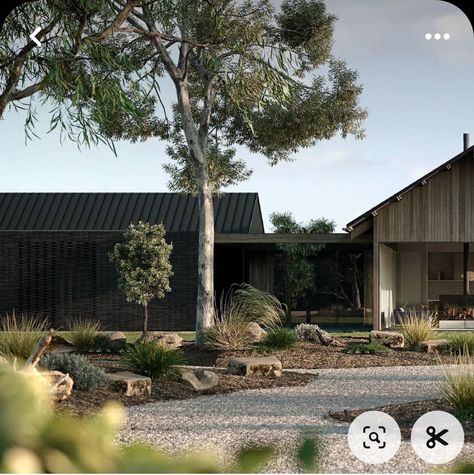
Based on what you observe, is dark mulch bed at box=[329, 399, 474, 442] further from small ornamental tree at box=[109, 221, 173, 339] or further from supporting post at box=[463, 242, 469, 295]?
supporting post at box=[463, 242, 469, 295]

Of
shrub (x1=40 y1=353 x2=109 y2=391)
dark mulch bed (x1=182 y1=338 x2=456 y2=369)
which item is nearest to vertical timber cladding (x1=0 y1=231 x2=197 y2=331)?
dark mulch bed (x1=182 y1=338 x2=456 y2=369)

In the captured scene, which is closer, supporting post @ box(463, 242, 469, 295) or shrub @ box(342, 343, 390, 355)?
shrub @ box(342, 343, 390, 355)

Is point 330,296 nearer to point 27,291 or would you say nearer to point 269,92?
point 27,291

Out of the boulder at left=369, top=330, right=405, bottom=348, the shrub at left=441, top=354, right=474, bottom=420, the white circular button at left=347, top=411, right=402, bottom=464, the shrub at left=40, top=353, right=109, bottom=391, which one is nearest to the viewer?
the white circular button at left=347, top=411, right=402, bottom=464

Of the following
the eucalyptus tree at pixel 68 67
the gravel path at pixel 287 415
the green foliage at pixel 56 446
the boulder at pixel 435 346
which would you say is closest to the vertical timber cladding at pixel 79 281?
the boulder at pixel 435 346

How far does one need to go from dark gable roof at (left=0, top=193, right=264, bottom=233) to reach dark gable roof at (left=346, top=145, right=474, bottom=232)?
4517 millimetres

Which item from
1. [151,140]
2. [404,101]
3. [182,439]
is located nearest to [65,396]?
[182,439]

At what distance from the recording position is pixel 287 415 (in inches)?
317

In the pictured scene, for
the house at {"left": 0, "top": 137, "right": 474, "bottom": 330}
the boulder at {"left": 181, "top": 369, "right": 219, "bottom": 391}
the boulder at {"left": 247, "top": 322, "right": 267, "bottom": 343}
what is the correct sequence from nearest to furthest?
the boulder at {"left": 181, "top": 369, "right": 219, "bottom": 391} → the boulder at {"left": 247, "top": 322, "right": 267, "bottom": 343} → the house at {"left": 0, "top": 137, "right": 474, "bottom": 330}

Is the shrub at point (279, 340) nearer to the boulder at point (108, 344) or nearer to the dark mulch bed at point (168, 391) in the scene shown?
the dark mulch bed at point (168, 391)

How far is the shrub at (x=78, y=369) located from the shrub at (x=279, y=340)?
464cm

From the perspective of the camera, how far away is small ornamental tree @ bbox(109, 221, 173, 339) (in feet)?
62.6

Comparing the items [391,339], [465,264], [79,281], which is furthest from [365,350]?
[79,281]

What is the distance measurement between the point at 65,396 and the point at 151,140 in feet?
36.6
